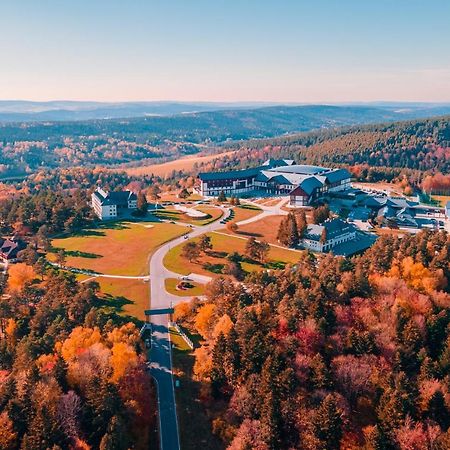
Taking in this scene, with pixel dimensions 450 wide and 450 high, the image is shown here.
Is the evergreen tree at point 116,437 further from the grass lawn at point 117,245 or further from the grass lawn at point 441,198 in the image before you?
the grass lawn at point 441,198

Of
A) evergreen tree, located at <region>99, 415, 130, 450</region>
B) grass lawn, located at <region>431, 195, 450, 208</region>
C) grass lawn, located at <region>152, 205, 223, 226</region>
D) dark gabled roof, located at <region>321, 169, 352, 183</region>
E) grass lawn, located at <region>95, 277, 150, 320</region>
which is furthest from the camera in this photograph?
dark gabled roof, located at <region>321, 169, 352, 183</region>

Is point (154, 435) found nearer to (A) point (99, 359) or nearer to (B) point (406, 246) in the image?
(A) point (99, 359)

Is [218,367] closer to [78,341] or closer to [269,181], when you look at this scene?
[78,341]

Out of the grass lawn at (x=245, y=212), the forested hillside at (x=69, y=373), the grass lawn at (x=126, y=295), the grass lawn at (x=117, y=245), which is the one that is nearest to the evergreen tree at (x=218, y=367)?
the forested hillside at (x=69, y=373)

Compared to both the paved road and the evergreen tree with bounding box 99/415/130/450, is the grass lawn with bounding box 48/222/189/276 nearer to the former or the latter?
the paved road

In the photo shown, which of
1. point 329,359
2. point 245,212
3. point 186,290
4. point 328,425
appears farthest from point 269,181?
point 328,425

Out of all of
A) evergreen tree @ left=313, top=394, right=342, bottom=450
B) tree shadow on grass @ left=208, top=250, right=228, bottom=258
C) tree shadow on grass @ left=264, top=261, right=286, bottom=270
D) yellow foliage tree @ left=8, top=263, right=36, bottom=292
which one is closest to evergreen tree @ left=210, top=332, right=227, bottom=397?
evergreen tree @ left=313, top=394, right=342, bottom=450
